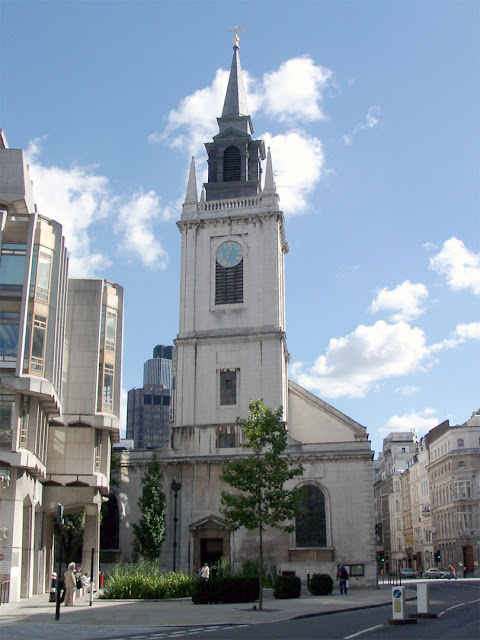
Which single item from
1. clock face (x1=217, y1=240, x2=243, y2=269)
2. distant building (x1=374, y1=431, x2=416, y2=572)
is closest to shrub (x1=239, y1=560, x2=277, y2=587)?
clock face (x1=217, y1=240, x2=243, y2=269)

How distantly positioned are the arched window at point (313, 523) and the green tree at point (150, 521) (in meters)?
8.58

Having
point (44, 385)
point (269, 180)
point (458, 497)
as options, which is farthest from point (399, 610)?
point (458, 497)

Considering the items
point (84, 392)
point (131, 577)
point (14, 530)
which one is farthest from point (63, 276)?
point (131, 577)

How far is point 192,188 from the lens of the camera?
5484 centimetres

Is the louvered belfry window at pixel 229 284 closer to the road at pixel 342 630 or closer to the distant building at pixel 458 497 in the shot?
the road at pixel 342 630

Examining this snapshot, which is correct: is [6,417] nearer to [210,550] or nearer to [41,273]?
[41,273]

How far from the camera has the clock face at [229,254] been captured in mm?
52125

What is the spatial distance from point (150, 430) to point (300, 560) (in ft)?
516

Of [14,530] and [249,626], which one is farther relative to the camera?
[14,530]

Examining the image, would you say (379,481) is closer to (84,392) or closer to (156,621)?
(84,392)

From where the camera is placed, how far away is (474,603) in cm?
2828

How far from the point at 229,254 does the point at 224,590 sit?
28.9m

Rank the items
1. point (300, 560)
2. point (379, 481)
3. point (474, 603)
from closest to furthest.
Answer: point (474, 603)
point (300, 560)
point (379, 481)

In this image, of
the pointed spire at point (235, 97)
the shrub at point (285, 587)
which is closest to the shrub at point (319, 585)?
the shrub at point (285, 587)
